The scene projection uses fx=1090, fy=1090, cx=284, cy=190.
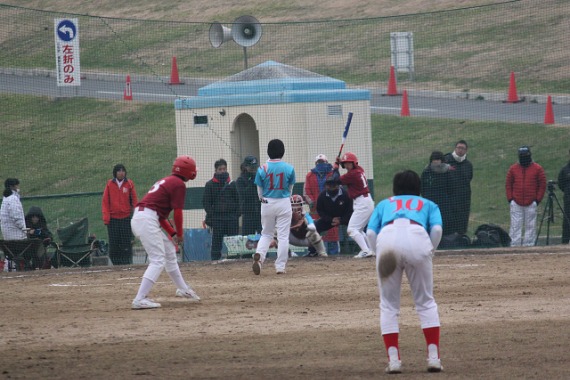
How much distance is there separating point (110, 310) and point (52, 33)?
41.8 feet

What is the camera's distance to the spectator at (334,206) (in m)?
18.0

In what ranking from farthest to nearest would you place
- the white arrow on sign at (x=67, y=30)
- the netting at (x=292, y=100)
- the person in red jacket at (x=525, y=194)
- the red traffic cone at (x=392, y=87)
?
the red traffic cone at (x=392, y=87) → the white arrow on sign at (x=67, y=30) → the netting at (x=292, y=100) → the person in red jacket at (x=525, y=194)

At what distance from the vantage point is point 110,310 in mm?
12133

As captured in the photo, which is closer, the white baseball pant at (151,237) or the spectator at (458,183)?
the white baseball pant at (151,237)

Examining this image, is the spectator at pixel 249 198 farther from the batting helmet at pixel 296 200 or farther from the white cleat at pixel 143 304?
the white cleat at pixel 143 304

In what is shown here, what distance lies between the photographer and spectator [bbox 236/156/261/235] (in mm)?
18375

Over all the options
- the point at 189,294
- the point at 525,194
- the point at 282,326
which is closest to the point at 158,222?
the point at 189,294

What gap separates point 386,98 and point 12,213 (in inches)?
569

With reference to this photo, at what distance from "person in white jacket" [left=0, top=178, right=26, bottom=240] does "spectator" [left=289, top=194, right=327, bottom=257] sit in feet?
14.5

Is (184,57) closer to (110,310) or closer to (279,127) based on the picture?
(279,127)

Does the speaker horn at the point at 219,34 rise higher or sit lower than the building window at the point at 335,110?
higher

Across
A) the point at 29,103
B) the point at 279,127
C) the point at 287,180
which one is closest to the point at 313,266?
the point at 287,180

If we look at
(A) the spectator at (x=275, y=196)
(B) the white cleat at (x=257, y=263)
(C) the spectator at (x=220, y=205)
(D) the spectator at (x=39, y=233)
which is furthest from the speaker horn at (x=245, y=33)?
(B) the white cleat at (x=257, y=263)

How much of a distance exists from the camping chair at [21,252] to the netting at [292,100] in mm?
1601
